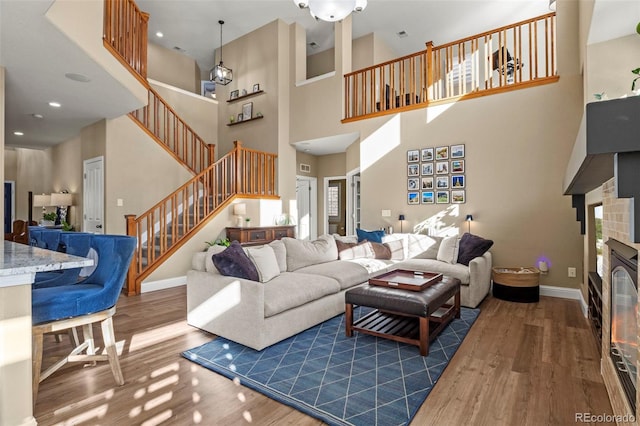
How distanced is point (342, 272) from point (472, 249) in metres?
1.84

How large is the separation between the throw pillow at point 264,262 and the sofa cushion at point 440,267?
1.91 meters

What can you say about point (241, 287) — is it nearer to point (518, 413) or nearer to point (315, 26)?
point (518, 413)

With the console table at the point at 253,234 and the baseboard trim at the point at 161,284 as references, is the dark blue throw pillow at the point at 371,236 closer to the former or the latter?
the console table at the point at 253,234

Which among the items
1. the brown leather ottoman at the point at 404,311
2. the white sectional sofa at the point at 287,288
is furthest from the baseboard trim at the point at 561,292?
the brown leather ottoman at the point at 404,311

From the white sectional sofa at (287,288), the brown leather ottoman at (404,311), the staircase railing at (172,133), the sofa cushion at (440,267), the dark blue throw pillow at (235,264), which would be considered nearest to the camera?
the brown leather ottoman at (404,311)

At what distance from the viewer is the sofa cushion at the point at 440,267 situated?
163 inches

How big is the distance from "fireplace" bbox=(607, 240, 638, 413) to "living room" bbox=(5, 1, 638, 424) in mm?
2408

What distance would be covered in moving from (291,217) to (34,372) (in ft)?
18.5

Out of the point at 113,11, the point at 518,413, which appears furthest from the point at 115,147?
the point at 518,413

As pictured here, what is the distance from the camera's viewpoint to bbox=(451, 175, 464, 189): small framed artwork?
5.41 metres

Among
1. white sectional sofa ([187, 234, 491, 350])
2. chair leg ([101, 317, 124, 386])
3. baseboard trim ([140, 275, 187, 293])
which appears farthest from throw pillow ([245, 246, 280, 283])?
baseboard trim ([140, 275, 187, 293])

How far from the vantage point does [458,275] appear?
4.18 metres

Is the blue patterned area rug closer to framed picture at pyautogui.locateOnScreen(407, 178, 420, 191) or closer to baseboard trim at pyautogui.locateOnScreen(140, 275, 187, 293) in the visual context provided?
baseboard trim at pyautogui.locateOnScreen(140, 275, 187, 293)

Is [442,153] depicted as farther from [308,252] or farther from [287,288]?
[287,288]
